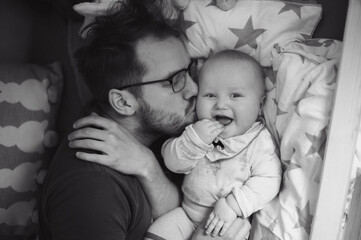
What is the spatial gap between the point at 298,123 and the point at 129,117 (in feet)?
1.94

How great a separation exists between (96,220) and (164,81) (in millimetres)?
518

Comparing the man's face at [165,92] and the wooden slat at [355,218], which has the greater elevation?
the man's face at [165,92]

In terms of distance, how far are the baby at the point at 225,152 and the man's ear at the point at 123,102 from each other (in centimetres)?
19

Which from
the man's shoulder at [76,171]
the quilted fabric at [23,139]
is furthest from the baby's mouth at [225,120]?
the quilted fabric at [23,139]

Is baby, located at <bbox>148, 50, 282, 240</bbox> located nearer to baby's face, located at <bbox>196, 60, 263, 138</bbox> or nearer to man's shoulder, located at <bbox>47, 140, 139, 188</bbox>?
baby's face, located at <bbox>196, 60, 263, 138</bbox>

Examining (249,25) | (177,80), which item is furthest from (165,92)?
(249,25)

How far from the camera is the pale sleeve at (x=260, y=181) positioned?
1261mm

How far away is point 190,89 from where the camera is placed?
1379mm

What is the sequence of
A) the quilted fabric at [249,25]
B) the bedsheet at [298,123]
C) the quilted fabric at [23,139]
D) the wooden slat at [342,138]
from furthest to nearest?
the quilted fabric at [23,139]
the quilted fabric at [249,25]
the bedsheet at [298,123]
the wooden slat at [342,138]

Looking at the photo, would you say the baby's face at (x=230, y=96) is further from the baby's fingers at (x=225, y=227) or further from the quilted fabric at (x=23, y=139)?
the quilted fabric at (x=23, y=139)

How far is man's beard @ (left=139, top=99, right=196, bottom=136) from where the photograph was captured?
1.41m

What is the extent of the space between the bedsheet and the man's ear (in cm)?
47

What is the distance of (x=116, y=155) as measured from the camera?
1.29 metres

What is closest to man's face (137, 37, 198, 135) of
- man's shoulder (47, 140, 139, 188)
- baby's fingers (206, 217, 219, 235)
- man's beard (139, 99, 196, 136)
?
man's beard (139, 99, 196, 136)
